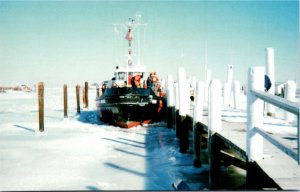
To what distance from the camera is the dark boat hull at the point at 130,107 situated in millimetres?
13406

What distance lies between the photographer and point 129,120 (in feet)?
44.2

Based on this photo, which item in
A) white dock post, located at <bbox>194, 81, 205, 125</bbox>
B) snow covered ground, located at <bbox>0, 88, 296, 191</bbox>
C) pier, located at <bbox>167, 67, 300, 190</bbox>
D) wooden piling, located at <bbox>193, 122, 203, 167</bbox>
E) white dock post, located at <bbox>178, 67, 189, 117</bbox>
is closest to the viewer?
pier, located at <bbox>167, 67, 300, 190</bbox>

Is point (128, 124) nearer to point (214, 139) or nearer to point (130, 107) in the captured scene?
point (130, 107)

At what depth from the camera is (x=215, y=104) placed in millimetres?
5188

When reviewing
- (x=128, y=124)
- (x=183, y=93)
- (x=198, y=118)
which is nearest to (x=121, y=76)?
(x=128, y=124)

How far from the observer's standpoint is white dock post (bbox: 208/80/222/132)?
204 inches

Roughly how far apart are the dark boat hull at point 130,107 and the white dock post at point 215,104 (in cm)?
817

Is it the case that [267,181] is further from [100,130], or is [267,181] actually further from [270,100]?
[100,130]

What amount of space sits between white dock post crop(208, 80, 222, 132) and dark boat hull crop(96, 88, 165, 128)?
8166 mm

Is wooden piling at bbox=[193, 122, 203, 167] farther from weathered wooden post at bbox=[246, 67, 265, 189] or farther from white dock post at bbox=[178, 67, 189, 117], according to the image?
weathered wooden post at bbox=[246, 67, 265, 189]

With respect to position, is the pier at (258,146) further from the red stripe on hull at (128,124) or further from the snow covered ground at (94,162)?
the red stripe on hull at (128,124)

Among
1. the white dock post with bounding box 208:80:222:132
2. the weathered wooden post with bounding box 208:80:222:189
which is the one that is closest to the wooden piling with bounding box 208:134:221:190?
the weathered wooden post with bounding box 208:80:222:189

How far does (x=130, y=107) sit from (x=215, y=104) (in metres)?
8.41

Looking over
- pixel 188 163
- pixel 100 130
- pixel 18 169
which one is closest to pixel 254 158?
pixel 188 163
